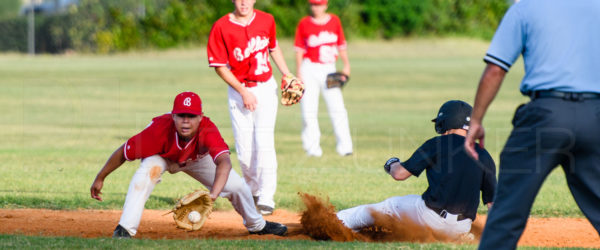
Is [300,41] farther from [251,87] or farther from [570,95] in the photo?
[570,95]

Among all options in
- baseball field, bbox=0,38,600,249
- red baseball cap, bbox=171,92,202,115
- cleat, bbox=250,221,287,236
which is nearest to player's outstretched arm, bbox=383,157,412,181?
baseball field, bbox=0,38,600,249

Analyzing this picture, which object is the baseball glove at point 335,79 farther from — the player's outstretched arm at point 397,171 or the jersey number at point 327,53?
the player's outstretched arm at point 397,171

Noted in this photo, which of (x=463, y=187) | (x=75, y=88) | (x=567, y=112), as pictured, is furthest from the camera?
(x=75, y=88)

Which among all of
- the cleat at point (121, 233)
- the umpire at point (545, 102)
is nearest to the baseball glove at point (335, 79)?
the cleat at point (121, 233)

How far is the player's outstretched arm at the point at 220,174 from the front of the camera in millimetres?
6195

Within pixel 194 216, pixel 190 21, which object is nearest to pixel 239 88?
pixel 194 216

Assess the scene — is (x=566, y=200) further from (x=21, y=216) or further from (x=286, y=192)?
(x=21, y=216)

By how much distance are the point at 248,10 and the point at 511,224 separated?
427cm

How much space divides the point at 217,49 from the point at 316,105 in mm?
4769

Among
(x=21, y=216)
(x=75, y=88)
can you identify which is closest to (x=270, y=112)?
(x=21, y=216)

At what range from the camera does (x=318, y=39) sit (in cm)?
1233

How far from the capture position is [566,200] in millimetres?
9062

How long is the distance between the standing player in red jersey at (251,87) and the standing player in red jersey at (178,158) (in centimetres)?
120

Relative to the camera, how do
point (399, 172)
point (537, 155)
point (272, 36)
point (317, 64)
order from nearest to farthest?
1. point (537, 155)
2. point (399, 172)
3. point (272, 36)
4. point (317, 64)
